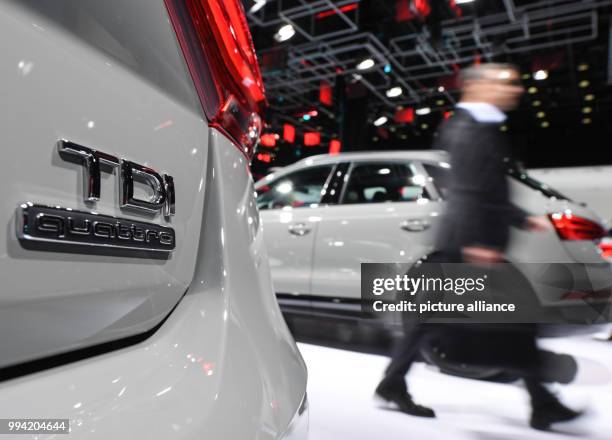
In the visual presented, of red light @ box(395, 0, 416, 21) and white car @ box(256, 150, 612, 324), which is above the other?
red light @ box(395, 0, 416, 21)

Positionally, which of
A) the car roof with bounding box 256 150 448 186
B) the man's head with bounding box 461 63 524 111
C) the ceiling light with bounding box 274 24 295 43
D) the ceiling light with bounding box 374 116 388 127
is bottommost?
the car roof with bounding box 256 150 448 186

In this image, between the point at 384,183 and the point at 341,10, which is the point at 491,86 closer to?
the point at 384,183

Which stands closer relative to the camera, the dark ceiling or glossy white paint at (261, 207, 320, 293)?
glossy white paint at (261, 207, 320, 293)

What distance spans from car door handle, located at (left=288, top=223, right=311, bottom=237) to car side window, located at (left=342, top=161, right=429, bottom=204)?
0.32m

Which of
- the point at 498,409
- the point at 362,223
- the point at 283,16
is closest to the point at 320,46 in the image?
the point at 283,16

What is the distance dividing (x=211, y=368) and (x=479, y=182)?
1845mm

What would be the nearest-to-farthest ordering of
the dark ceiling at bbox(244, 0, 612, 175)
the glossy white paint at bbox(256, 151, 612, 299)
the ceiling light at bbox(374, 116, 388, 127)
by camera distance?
the glossy white paint at bbox(256, 151, 612, 299)
the dark ceiling at bbox(244, 0, 612, 175)
the ceiling light at bbox(374, 116, 388, 127)

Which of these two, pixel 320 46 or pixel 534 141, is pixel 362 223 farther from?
pixel 534 141

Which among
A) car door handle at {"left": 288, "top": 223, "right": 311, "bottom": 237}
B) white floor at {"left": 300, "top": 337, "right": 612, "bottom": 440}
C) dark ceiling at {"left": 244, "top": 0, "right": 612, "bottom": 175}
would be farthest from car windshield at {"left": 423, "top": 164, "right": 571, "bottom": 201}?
dark ceiling at {"left": 244, "top": 0, "right": 612, "bottom": 175}

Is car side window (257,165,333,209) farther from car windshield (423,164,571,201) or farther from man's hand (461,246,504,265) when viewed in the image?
man's hand (461,246,504,265)

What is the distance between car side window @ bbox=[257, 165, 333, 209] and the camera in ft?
10.4

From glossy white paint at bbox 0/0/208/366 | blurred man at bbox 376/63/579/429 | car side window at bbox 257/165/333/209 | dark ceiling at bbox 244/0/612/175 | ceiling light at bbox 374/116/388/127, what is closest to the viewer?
glossy white paint at bbox 0/0/208/366

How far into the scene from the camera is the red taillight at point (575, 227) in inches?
90.1

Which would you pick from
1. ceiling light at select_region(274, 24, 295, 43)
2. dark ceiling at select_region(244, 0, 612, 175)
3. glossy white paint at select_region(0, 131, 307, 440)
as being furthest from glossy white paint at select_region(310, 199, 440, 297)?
ceiling light at select_region(274, 24, 295, 43)
